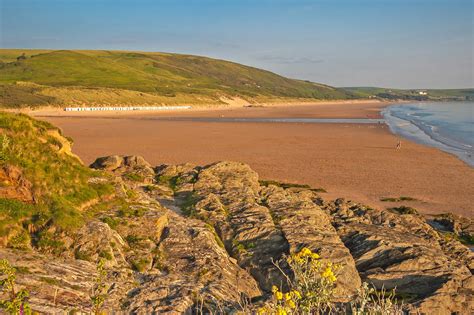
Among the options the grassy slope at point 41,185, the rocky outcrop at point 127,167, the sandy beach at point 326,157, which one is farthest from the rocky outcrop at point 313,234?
the sandy beach at point 326,157

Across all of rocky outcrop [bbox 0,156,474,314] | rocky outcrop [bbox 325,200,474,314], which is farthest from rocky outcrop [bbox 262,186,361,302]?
rocky outcrop [bbox 325,200,474,314]

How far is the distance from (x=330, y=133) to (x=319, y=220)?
46.0m

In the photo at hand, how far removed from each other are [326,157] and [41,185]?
30646 mm

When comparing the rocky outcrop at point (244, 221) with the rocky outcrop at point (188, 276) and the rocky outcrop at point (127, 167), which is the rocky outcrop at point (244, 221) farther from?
the rocky outcrop at point (127, 167)

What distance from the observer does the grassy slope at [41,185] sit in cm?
1020

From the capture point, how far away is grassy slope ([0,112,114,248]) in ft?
33.4

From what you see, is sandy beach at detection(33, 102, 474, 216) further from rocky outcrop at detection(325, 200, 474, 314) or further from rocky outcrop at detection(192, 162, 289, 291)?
rocky outcrop at detection(325, 200, 474, 314)

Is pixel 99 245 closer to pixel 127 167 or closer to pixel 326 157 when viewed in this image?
pixel 127 167

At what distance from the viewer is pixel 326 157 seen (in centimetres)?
3853

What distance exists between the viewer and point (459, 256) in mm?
14523

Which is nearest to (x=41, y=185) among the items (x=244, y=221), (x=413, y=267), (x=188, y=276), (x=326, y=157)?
(x=188, y=276)

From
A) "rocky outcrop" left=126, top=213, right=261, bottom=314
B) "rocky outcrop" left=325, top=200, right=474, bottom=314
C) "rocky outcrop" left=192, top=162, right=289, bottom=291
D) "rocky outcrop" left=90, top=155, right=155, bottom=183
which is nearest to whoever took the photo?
"rocky outcrop" left=126, top=213, right=261, bottom=314

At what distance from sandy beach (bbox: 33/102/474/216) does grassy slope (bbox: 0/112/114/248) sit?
51.5 ft

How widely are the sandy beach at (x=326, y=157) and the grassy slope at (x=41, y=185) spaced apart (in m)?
15.7
